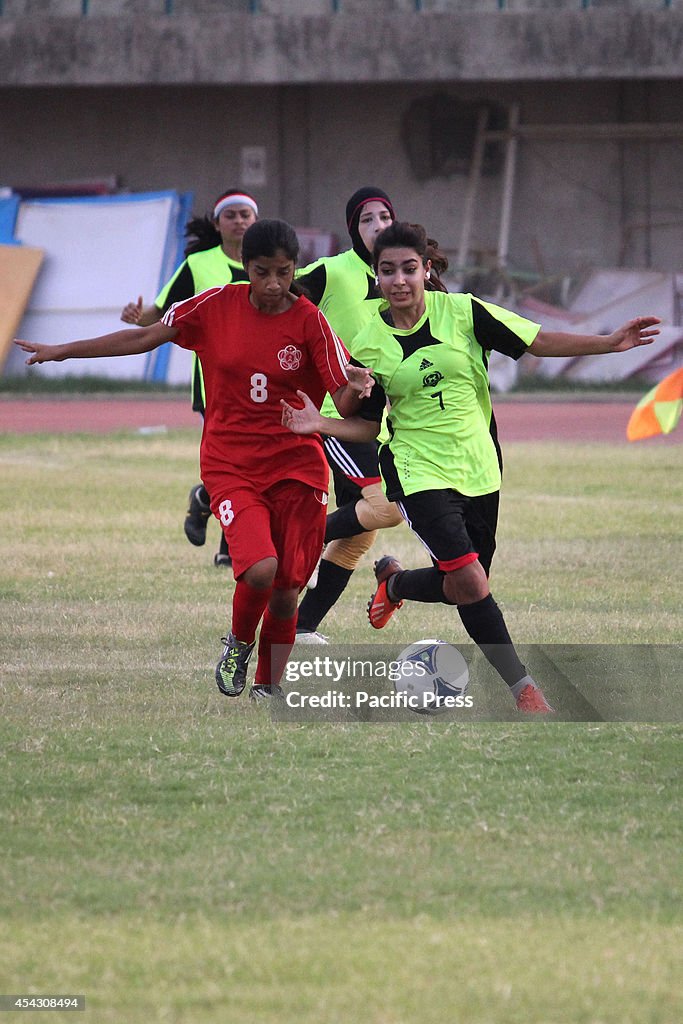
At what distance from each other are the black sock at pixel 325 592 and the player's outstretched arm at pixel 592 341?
1.79m

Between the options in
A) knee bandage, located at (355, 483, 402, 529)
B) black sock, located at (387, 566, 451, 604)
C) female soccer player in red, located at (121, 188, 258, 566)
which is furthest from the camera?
female soccer player in red, located at (121, 188, 258, 566)

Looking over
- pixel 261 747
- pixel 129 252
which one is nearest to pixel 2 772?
pixel 261 747

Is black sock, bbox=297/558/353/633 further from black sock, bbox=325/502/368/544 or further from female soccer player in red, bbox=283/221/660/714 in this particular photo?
female soccer player in red, bbox=283/221/660/714

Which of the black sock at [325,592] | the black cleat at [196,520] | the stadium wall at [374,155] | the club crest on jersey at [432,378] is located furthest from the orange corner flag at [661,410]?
the stadium wall at [374,155]

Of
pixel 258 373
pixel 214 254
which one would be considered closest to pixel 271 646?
pixel 258 373

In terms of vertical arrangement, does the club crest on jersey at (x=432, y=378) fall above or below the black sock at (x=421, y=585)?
above

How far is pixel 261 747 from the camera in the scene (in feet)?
17.6

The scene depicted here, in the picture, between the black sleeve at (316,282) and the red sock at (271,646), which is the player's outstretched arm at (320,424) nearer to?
the red sock at (271,646)

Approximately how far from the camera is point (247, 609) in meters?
5.88

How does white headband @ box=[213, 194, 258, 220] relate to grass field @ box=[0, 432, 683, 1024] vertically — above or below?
above

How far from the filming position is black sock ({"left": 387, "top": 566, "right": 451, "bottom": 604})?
20.8 ft

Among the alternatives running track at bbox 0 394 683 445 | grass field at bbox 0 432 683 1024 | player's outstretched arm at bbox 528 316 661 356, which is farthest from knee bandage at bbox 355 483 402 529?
running track at bbox 0 394 683 445

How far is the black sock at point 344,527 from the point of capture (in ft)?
24.0

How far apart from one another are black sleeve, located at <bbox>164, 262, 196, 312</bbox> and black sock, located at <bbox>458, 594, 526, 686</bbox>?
345 centimetres
